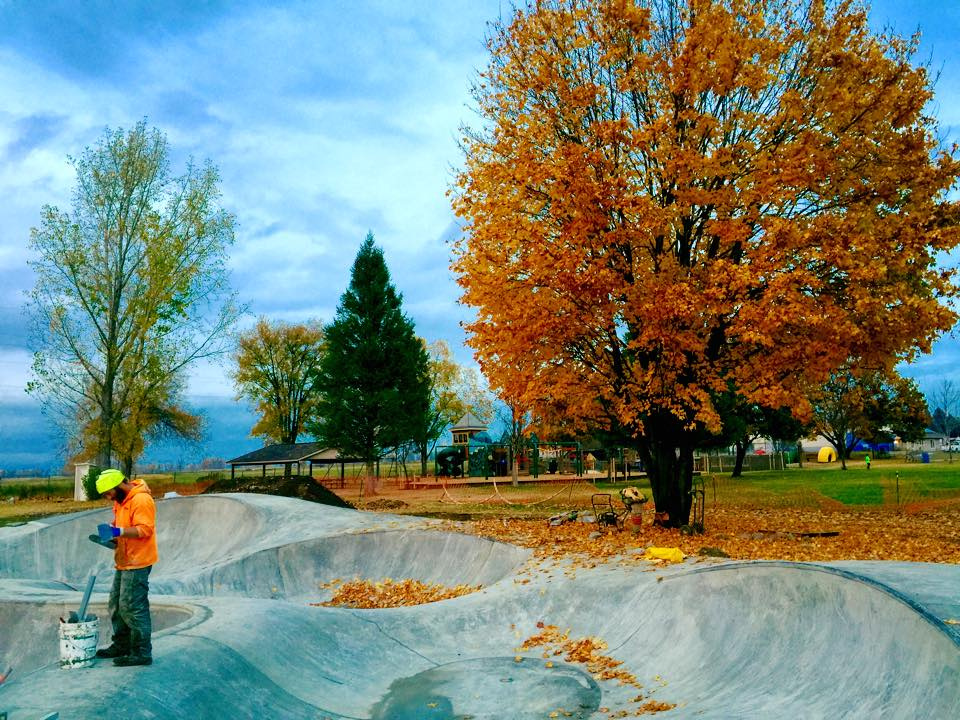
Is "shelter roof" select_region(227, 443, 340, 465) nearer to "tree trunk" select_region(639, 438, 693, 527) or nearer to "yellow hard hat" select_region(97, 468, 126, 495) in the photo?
"tree trunk" select_region(639, 438, 693, 527)

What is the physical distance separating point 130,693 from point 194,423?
48.4 metres

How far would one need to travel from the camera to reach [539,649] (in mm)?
10859

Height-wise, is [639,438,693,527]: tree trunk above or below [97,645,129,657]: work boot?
above

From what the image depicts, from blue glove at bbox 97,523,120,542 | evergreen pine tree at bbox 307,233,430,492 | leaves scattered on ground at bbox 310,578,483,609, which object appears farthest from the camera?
evergreen pine tree at bbox 307,233,430,492

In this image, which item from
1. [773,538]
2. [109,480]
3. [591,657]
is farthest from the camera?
[773,538]

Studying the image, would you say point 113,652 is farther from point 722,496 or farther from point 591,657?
point 722,496

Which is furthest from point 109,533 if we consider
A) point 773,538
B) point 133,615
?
point 773,538

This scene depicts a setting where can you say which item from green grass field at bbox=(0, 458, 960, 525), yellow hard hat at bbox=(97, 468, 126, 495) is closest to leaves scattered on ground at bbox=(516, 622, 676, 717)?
yellow hard hat at bbox=(97, 468, 126, 495)

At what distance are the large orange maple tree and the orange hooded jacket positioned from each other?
34.8 ft

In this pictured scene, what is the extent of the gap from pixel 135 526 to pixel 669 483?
14.0 meters

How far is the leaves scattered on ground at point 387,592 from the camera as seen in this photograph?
15.2 m

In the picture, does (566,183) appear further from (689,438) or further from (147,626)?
(147,626)

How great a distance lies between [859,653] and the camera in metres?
7.23

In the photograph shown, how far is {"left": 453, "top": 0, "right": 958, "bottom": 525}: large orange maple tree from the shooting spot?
15.6 m
